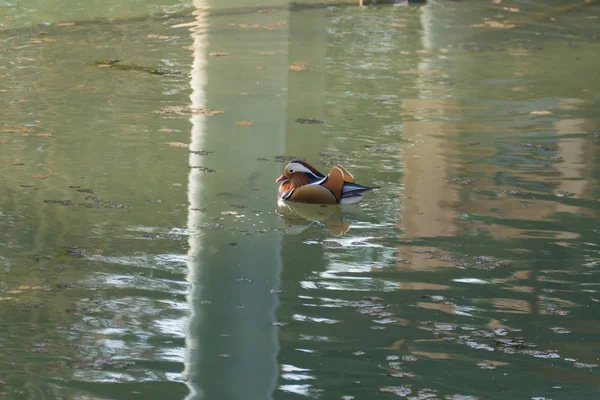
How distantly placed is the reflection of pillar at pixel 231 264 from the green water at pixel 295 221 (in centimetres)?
2

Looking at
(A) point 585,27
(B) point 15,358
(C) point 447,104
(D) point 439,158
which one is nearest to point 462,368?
(B) point 15,358

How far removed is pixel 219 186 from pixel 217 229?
2.74 feet

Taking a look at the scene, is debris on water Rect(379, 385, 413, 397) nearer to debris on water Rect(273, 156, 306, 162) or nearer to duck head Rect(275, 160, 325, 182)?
duck head Rect(275, 160, 325, 182)

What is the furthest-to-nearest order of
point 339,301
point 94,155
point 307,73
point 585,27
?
point 585,27 < point 307,73 < point 94,155 < point 339,301

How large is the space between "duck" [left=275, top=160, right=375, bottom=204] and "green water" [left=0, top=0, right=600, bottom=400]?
0.32 ft

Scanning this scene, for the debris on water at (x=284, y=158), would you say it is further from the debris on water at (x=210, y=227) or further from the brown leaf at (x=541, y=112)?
the brown leaf at (x=541, y=112)

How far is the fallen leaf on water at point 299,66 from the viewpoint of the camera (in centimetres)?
1037

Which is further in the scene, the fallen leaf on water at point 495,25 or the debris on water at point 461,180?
the fallen leaf on water at point 495,25

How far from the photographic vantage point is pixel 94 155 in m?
7.43

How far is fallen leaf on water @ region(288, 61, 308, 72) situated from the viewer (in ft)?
34.0

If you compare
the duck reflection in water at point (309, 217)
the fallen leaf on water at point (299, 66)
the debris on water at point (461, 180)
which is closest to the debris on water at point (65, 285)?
the duck reflection in water at point (309, 217)

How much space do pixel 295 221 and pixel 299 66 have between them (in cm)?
449

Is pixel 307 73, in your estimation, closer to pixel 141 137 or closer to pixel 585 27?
pixel 141 137

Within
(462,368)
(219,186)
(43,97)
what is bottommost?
(462,368)
